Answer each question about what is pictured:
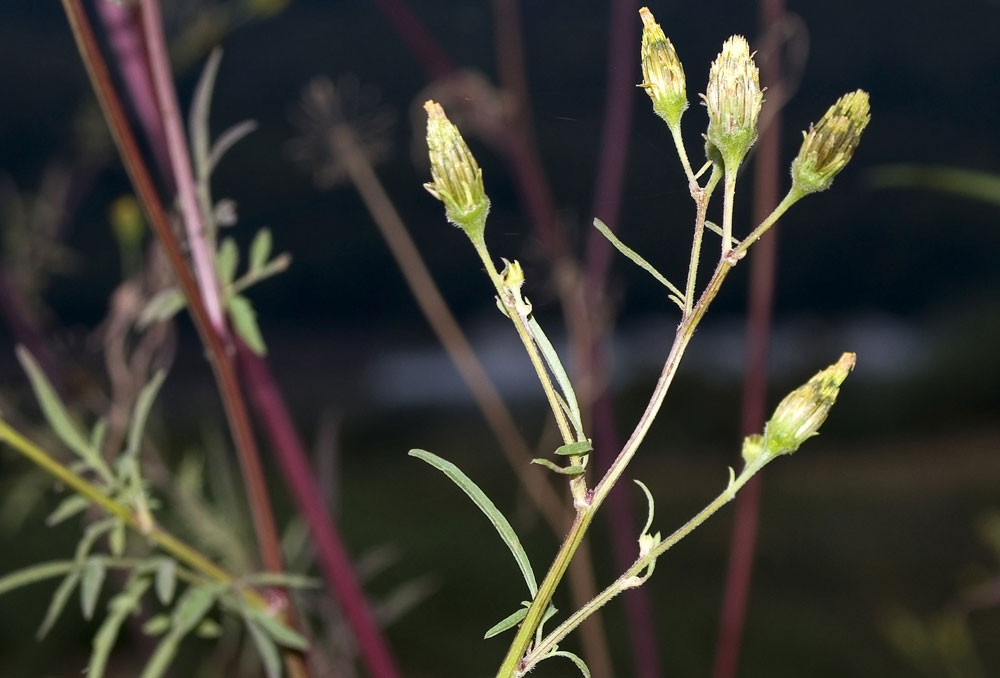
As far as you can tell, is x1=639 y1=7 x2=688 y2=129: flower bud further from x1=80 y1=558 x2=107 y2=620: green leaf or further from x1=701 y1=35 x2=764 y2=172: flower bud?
x1=80 y1=558 x2=107 y2=620: green leaf

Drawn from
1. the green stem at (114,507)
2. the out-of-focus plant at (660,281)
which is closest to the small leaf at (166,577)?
the green stem at (114,507)

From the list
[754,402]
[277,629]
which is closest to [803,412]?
[277,629]

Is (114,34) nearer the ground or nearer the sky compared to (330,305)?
nearer the sky

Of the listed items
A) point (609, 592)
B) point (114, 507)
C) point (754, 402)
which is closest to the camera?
point (609, 592)

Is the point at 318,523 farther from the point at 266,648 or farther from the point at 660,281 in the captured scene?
the point at 660,281

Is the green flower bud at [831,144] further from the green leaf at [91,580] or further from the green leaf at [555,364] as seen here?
the green leaf at [91,580]

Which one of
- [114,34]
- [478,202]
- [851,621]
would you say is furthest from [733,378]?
[478,202]

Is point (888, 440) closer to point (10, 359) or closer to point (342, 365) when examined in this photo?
point (342, 365)

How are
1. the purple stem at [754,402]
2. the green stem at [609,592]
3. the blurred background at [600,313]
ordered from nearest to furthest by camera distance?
the green stem at [609,592] < the purple stem at [754,402] < the blurred background at [600,313]
